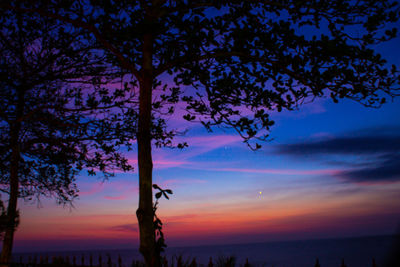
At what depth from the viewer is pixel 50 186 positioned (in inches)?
458

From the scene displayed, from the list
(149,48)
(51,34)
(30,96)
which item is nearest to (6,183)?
(30,96)

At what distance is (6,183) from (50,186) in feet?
5.03

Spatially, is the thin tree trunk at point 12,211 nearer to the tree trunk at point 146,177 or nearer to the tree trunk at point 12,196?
A: the tree trunk at point 12,196

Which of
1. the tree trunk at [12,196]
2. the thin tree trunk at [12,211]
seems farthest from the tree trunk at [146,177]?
the thin tree trunk at [12,211]

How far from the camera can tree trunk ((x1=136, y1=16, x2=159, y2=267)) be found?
6861mm

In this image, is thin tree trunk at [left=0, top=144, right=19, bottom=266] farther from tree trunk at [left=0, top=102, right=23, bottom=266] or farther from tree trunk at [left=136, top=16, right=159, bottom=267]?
tree trunk at [left=136, top=16, right=159, bottom=267]

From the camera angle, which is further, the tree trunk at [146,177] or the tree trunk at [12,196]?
the tree trunk at [12,196]

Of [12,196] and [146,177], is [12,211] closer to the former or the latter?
[12,196]

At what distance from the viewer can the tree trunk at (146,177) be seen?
22.5ft

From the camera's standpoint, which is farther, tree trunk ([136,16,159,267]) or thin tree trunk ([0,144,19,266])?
thin tree trunk ([0,144,19,266])

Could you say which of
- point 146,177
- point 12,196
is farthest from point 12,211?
point 146,177

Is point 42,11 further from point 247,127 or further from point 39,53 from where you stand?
point 247,127

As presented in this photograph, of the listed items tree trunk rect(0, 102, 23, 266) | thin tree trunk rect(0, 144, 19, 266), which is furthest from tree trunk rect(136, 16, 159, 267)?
thin tree trunk rect(0, 144, 19, 266)

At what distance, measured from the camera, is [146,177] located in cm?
705
